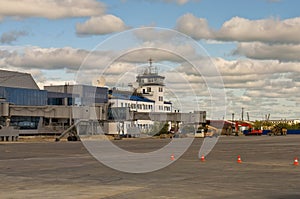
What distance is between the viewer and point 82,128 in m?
98.0

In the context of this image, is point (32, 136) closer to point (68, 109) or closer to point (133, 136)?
Result: point (68, 109)

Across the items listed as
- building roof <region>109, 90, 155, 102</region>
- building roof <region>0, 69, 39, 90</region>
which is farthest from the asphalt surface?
building roof <region>109, 90, 155, 102</region>

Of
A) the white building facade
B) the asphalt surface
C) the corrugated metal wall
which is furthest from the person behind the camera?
the white building facade

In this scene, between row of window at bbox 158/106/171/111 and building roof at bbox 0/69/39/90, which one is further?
row of window at bbox 158/106/171/111

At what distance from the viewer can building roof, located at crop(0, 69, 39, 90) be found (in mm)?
122631

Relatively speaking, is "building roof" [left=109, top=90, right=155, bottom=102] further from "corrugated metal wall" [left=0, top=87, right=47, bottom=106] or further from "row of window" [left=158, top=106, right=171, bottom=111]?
"corrugated metal wall" [left=0, top=87, right=47, bottom=106]

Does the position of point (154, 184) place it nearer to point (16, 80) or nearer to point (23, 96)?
point (23, 96)

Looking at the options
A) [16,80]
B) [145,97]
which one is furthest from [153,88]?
[16,80]

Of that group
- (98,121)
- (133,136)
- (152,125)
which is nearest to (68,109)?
(98,121)

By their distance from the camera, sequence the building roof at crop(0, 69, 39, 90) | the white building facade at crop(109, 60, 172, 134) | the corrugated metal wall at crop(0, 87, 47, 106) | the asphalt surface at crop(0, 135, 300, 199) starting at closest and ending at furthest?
the asphalt surface at crop(0, 135, 300, 199), the corrugated metal wall at crop(0, 87, 47, 106), the building roof at crop(0, 69, 39, 90), the white building facade at crop(109, 60, 172, 134)

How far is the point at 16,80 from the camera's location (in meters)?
127

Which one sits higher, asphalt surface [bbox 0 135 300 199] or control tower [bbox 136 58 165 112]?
control tower [bbox 136 58 165 112]

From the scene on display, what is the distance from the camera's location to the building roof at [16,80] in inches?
4828

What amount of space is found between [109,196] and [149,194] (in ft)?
4.57
